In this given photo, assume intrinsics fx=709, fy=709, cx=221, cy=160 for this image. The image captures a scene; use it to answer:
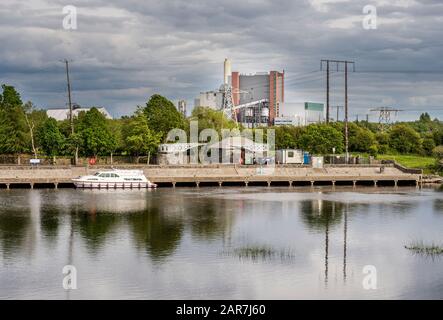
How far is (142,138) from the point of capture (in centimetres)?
9638

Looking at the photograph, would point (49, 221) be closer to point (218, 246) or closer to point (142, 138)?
point (218, 246)

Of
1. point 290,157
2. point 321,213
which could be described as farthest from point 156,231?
point 290,157

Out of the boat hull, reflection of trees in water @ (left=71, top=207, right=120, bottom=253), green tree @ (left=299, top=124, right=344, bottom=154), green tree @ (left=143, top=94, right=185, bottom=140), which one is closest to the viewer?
reflection of trees in water @ (left=71, top=207, right=120, bottom=253)

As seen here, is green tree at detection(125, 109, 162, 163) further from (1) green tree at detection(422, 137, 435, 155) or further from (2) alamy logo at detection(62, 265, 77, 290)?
(2) alamy logo at detection(62, 265, 77, 290)

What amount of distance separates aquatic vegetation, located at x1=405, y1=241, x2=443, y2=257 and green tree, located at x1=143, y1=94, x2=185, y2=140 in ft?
201

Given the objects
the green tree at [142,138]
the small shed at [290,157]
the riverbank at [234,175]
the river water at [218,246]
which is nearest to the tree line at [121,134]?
the green tree at [142,138]

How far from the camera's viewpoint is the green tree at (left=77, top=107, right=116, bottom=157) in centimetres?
9569

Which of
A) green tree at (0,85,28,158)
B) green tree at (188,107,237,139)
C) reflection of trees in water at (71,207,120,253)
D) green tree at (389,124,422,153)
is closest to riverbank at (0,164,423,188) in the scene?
green tree at (0,85,28,158)

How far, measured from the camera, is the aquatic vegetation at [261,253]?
1587 inches

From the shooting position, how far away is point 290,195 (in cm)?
7312

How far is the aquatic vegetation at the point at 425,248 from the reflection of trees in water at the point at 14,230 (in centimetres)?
2366
